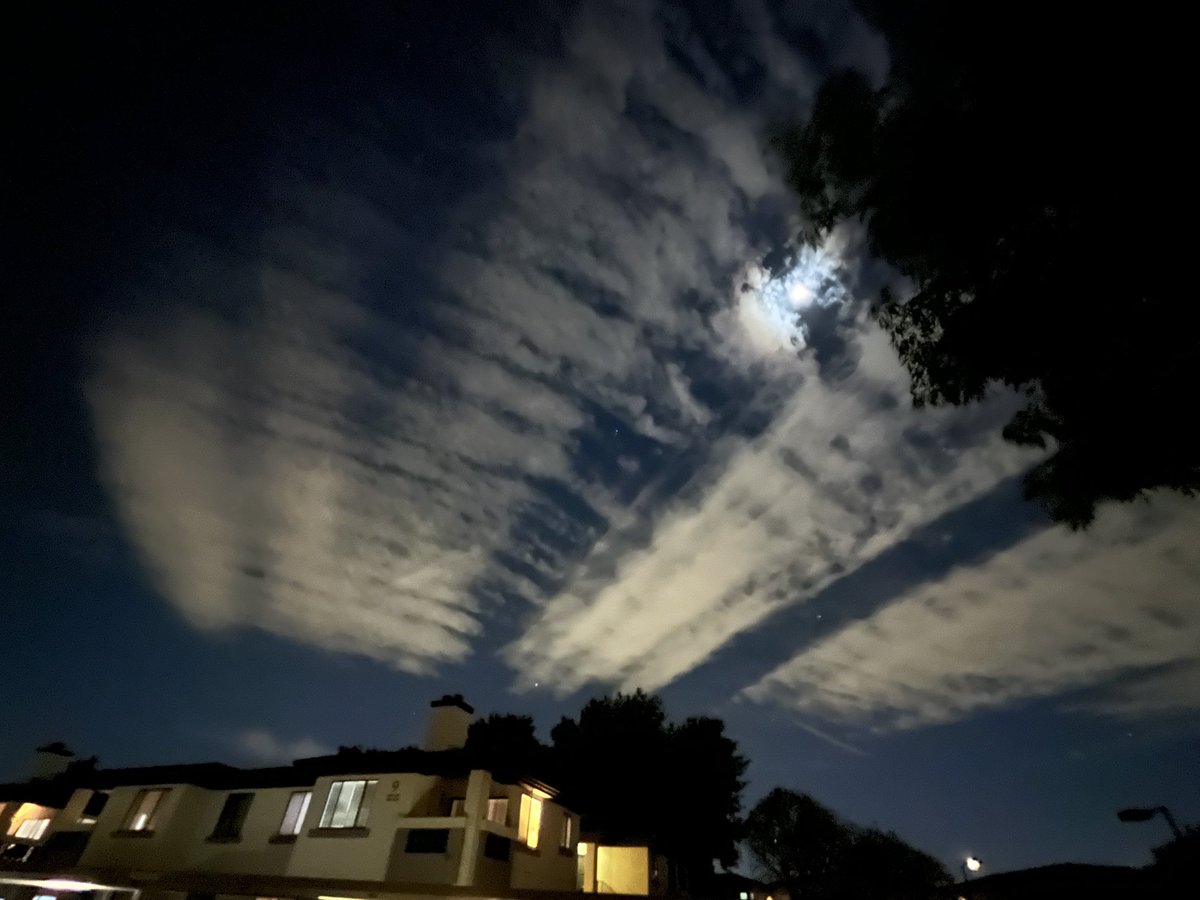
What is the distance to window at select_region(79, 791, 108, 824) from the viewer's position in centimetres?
2581

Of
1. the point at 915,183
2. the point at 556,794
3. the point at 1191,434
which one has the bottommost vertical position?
the point at 556,794

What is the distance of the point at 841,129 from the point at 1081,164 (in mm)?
4431

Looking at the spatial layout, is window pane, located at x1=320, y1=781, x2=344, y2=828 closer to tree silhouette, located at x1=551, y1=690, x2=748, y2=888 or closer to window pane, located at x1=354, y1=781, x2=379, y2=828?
window pane, located at x1=354, y1=781, x2=379, y2=828

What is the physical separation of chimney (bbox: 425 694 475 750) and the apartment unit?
0.15ft

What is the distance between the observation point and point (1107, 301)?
34.2ft

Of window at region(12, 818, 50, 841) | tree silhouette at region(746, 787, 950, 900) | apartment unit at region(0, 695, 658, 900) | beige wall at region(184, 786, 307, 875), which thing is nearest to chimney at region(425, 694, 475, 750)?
apartment unit at region(0, 695, 658, 900)

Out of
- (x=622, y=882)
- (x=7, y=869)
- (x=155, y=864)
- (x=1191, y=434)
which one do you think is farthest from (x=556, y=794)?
(x=1191, y=434)

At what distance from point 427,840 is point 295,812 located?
630 centimetres

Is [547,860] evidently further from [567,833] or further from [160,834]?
[160,834]

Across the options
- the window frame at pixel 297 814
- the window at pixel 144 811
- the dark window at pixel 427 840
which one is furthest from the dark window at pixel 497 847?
the window at pixel 144 811

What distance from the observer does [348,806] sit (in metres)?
20.6

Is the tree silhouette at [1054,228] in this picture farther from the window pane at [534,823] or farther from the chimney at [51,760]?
the chimney at [51,760]

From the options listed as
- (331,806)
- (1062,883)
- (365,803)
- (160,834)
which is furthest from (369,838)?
(1062,883)

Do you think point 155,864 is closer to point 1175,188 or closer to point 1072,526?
point 1072,526
